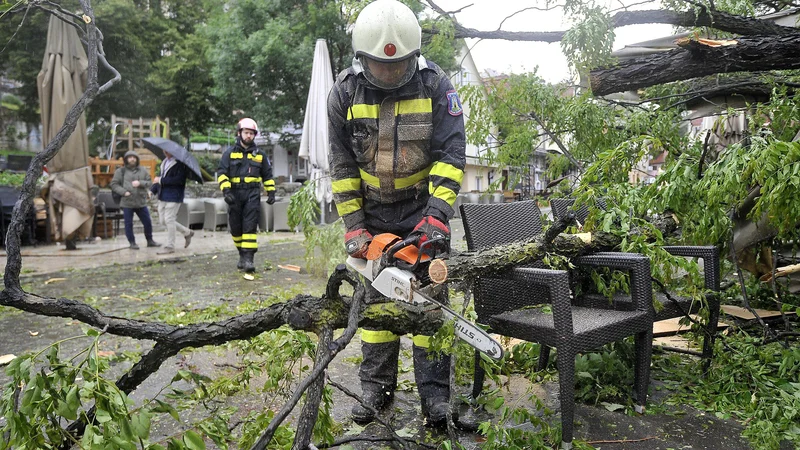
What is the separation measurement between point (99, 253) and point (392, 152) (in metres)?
7.26

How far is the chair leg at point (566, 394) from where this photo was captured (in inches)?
86.8

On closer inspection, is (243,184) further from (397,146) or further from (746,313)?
(746,313)

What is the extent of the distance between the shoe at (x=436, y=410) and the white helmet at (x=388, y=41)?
Result: 4.81 feet

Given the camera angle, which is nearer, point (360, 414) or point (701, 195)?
point (360, 414)

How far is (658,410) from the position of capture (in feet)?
8.85

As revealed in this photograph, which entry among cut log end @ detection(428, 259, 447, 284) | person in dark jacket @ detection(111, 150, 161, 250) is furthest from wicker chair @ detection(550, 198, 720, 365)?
person in dark jacket @ detection(111, 150, 161, 250)

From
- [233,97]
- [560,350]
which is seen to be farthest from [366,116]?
[233,97]

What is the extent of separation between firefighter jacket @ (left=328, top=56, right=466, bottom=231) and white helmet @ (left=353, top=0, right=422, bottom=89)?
0.09 meters

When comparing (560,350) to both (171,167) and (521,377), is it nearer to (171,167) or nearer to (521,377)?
(521,377)

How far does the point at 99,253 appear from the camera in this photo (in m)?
8.28

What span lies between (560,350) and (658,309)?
0.78 meters

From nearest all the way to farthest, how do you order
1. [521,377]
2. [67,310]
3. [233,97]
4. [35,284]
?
[67,310] < [521,377] < [35,284] < [233,97]

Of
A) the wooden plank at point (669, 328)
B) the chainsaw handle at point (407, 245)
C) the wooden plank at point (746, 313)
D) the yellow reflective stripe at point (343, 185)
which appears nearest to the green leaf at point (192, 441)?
the chainsaw handle at point (407, 245)

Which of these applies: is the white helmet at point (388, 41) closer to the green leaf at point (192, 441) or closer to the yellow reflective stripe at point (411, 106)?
the yellow reflective stripe at point (411, 106)
